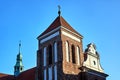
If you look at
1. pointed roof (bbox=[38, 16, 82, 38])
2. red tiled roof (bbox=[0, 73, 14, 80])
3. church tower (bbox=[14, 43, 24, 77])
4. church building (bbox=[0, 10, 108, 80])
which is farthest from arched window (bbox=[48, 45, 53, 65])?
church tower (bbox=[14, 43, 24, 77])

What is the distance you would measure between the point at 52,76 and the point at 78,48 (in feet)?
14.6

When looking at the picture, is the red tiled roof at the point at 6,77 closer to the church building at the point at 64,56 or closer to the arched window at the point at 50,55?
the church building at the point at 64,56

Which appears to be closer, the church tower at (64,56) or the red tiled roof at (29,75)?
the church tower at (64,56)

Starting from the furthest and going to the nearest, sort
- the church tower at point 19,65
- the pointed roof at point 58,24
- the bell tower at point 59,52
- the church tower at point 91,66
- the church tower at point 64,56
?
the church tower at point 19,65 < the pointed roof at point 58,24 < the church tower at point 91,66 < the church tower at point 64,56 < the bell tower at point 59,52

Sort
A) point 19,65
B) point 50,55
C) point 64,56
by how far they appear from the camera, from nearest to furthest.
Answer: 1. point 64,56
2. point 50,55
3. point 19,65

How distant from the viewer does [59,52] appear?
27391 millimetres

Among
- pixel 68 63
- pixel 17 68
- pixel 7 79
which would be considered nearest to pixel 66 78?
pixel 68 63

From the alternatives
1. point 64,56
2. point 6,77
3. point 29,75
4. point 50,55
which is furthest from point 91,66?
point 6,77

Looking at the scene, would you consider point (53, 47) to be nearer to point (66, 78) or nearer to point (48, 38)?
point (48, 38)

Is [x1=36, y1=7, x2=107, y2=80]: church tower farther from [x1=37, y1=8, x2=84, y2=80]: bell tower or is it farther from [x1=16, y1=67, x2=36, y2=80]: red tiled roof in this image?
[x1=16, y1=67, x2=36, y2=80]: red tiled roof

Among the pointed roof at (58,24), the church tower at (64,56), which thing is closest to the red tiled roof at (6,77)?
the church tower at (64,56)

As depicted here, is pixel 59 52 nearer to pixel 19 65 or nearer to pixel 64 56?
pixel 64 56

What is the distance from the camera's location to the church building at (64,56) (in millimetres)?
27031

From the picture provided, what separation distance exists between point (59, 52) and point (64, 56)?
0.69 metres
